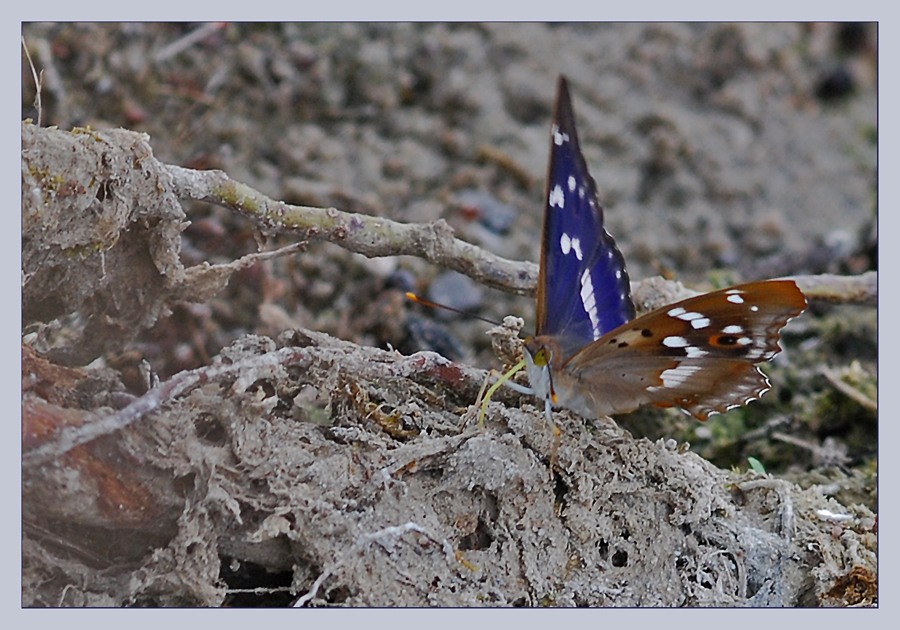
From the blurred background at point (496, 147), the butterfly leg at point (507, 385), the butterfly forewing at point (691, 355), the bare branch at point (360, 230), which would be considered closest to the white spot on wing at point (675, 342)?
the butterfly forewing at point (691, 355)

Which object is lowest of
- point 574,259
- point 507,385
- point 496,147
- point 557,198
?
point 507,385

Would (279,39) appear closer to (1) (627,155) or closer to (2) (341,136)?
(2) (341,136)

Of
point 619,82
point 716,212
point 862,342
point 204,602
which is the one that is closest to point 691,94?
point 619,82

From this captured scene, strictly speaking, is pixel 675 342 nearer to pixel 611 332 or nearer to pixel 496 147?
pixel 611 332

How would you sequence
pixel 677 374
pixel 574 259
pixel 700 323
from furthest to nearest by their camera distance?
1. pixel 574 259
2. pixel 677 374
3. pixel 700 323

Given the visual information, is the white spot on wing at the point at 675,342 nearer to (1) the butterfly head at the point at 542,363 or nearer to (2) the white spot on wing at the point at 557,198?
(1) the butterfly head at the point at 542,363

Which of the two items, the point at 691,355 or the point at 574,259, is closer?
the point at 691,355

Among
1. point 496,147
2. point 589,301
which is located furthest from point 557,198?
point 496,147

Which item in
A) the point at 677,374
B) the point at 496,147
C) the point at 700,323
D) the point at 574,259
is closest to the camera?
the point at 700,323

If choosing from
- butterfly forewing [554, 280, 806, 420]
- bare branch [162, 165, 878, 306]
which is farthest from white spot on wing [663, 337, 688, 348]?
bare branch [162, 165, 878, 306]
